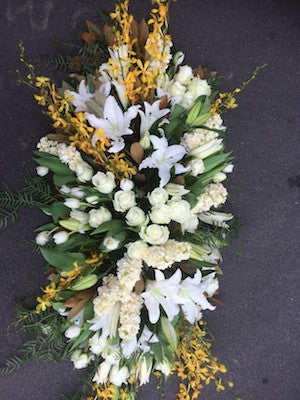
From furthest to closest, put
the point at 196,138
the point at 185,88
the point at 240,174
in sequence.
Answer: the point at 240,174 → the point at 185,88 → the point at 196,138

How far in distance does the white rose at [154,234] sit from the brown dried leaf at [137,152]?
205 millimetres

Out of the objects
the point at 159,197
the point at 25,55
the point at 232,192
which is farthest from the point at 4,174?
the point at 232,192

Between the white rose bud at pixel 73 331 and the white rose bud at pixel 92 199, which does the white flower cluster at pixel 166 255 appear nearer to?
the white rose bud at pixel 92 199

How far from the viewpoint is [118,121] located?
110cm

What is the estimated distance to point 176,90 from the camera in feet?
4.01

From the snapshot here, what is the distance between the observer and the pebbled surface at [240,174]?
1.57m

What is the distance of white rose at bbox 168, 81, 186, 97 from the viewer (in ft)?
4.01

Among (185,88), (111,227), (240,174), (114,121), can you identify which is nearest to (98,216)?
(111,227)

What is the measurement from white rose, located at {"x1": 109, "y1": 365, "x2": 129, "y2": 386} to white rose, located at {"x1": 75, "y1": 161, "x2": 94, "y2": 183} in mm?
662

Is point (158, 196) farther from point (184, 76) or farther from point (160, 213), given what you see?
point (184, 76)

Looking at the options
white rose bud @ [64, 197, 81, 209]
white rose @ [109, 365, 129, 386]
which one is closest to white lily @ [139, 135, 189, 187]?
white rose bud @ [64, 197, 81, 209]

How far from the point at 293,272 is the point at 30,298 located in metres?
1.12

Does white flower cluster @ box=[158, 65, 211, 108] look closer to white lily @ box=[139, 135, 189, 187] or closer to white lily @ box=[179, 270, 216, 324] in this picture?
white lily @ box=[139, 135, 189, 187]

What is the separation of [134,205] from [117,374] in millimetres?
629
